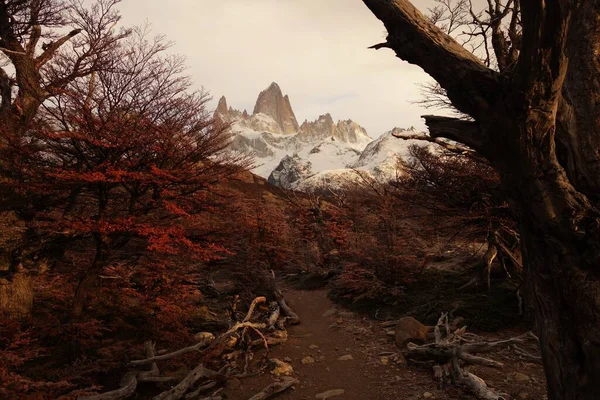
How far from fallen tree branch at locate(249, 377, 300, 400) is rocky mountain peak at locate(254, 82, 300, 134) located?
175862 millimetres

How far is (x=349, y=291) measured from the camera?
36.3 feet

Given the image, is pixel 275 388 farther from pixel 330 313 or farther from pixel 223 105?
pixel 223 105

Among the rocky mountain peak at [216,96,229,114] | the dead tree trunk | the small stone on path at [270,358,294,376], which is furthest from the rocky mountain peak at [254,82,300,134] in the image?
the dead tree trunk

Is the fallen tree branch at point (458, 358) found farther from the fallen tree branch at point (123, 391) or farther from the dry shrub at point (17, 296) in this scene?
the dry shrub at point (17, 296)

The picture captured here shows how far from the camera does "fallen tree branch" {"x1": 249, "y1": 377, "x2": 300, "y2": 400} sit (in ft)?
16.7

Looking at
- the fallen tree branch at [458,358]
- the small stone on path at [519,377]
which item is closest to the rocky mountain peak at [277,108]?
the fallen tree branch at [458,358]

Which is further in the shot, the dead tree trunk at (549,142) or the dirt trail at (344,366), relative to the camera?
the dirt trail at (344,366)

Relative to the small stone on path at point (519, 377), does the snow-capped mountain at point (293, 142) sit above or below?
above

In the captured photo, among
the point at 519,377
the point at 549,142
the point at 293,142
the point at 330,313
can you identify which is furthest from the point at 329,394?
the point at 293,142

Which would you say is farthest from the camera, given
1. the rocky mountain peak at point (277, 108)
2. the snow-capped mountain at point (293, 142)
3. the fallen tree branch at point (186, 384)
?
the rocky mountain peak at point (277, 108)

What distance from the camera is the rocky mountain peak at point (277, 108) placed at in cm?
17338

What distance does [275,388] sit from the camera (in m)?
5.43

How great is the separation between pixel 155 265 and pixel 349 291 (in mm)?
6626

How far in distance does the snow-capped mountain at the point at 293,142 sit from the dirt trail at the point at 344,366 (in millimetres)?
85222
